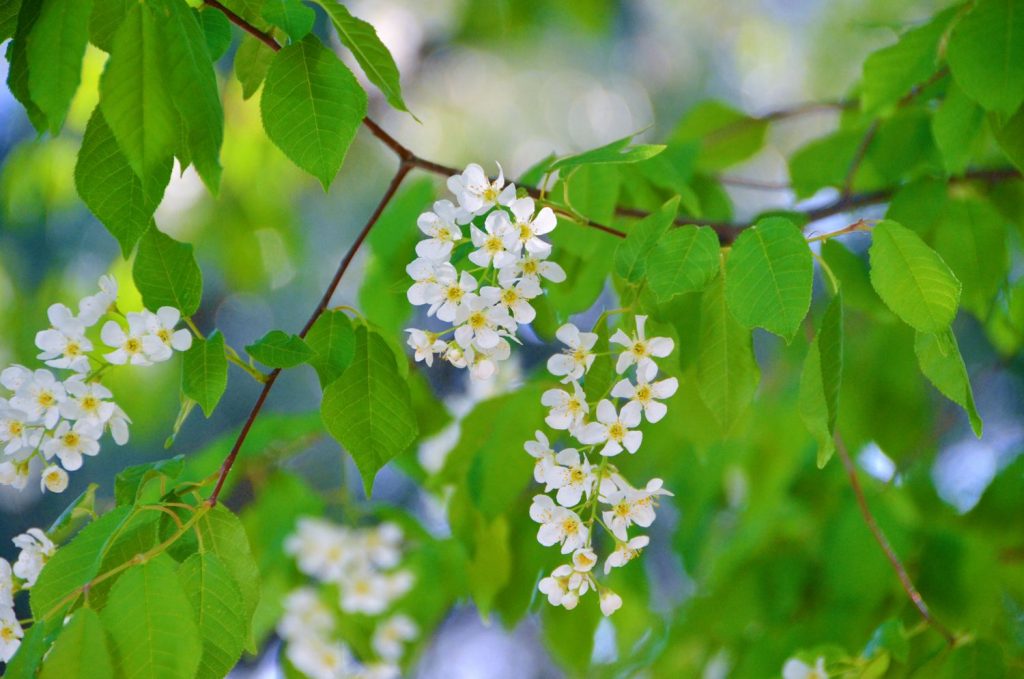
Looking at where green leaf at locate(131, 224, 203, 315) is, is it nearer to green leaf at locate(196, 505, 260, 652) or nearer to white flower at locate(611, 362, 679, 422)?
green leaf at locate(196, 505, 260, 652)

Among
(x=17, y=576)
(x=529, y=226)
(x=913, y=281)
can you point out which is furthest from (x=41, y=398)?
(x=913, y=281)

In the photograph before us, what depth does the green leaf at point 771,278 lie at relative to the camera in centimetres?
60

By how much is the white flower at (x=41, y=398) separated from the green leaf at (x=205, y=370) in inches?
3.3

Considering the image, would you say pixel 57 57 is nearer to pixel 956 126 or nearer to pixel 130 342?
pixel 130 342

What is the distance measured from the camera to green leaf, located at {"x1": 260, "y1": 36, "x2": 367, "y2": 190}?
0.61 m

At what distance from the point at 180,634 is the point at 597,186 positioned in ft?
1.61

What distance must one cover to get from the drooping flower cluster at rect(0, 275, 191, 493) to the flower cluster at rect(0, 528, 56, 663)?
46mm

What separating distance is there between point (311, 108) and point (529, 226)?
16cm

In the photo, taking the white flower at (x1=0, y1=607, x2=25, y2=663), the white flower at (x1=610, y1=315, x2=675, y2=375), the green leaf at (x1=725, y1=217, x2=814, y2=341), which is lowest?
the white flower at (x1=0, y1=607, x2=25, y2=663)

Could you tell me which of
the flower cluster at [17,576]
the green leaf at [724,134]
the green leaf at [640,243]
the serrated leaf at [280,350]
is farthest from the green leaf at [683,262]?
the green leaf at [724,134]

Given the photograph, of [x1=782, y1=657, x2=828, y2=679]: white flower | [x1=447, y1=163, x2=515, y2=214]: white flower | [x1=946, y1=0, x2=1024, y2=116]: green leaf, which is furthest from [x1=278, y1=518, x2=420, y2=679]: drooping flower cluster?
[x1=946, y1=0, x2=1024, y2=116]: green leaf

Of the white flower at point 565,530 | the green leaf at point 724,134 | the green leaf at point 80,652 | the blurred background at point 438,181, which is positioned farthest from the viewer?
the blurred background at point 438,181

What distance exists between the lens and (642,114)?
15.4 ft

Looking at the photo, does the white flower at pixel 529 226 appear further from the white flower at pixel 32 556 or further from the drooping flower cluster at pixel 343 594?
the drooping flower cluster at pixel 343 594
